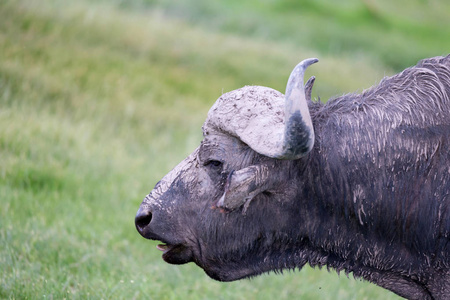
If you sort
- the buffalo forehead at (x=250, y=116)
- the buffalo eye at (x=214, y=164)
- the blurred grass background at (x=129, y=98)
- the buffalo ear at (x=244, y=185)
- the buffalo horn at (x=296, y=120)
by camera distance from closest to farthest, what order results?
the buffalo horn at (x=296, y=120), the buffalo forehead at (x=250, y=116), the buffalo ear at (x=244, y=185), the buffalo eye at (x=214, y=164), the blurred grass background at (x=129, y=98)

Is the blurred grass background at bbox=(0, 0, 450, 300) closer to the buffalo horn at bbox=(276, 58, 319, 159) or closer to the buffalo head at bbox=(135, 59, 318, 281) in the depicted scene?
the buffalo head at bbox=(135, 59, 318, 281)

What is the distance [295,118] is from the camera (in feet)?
13.3

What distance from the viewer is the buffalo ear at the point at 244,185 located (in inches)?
175

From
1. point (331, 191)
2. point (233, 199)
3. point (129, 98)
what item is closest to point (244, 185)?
point (233, 199)

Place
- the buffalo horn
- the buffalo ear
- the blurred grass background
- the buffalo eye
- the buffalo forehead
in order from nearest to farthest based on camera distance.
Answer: the buffalo horn, the buffalo forehead, the buffalo ear, the buffalo eye, the blurred grass background

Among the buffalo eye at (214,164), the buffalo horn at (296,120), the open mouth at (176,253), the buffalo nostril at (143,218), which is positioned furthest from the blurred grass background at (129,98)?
the buffalo eye at (214,164)

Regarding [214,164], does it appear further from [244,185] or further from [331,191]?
[331,191]

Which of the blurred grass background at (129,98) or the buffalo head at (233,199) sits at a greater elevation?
the buffalo head at (233,199)

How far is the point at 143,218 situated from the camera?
4.74 metres

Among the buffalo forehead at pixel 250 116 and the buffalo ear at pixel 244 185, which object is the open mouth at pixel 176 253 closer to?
the buffalo ear at pixel 244 185

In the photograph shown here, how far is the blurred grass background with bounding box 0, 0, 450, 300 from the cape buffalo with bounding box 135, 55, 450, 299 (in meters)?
0.92

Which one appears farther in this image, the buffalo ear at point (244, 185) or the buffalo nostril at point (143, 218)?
the buffalo nostril at point (143, 218)

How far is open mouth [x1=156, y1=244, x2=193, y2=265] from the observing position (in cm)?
485

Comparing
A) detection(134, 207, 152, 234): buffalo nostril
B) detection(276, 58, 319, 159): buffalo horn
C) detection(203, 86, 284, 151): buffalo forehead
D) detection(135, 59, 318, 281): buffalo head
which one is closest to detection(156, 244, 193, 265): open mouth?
detection(135, 59, 318, 281): buffalo head
